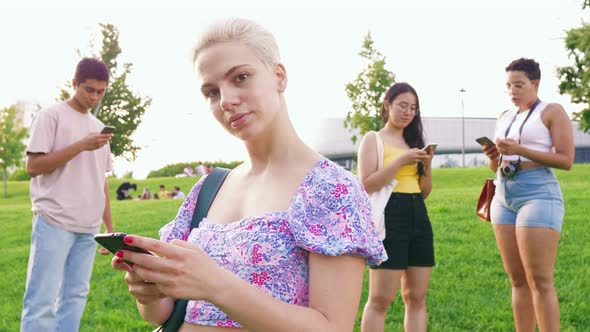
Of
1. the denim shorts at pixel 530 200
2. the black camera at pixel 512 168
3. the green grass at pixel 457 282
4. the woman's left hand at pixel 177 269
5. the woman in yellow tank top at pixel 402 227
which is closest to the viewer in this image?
the woman's left hand at pixel 177 269

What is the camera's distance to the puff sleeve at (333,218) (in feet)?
5.17

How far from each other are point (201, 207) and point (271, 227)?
0.41 meters

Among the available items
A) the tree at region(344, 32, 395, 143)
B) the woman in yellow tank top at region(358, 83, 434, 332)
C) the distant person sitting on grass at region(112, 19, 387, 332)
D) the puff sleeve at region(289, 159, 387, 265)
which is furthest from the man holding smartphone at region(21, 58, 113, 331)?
the tree at region(344, 32, 395, 143)

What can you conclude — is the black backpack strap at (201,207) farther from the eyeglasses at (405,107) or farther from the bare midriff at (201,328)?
the eyeglasses at (405,107)

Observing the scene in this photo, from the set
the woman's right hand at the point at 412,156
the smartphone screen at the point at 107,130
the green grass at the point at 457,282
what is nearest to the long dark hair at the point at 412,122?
the woman's right hand at the point at 412,156

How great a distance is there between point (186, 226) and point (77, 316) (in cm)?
317

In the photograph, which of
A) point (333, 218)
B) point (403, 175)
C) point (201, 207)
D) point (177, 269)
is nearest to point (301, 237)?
point (333, 218)

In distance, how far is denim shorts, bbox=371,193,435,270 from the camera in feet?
14.5

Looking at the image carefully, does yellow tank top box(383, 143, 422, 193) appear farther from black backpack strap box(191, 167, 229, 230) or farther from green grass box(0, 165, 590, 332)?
black backpack strap box(191, 167, 229, 230)

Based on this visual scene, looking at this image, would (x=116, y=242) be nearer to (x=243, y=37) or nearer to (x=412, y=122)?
(x=243, y=37)

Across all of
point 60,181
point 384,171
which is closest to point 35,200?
point 60,181

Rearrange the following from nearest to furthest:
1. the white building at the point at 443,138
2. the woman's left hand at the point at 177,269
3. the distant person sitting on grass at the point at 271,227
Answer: the woman's left hand at the point at 177,269 → the distant person sitting on grass at the point at 271,227 → the white building at the point at 443,138

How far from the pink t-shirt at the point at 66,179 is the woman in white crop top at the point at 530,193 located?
3171 mm

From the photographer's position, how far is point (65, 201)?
4539 mm
